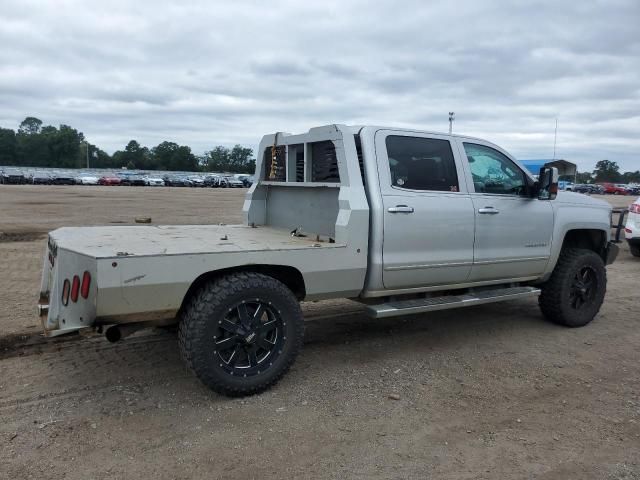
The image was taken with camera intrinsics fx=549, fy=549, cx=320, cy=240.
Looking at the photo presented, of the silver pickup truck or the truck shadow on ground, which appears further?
the truck shadow on ground

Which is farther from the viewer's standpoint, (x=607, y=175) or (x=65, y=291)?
(x=607, y=175)

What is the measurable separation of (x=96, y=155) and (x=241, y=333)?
138m

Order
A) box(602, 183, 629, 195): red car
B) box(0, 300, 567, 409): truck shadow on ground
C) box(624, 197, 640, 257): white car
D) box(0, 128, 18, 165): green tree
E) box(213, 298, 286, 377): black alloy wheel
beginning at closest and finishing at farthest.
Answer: box(213, 298, 286, 377): black alloy wheel < box(0, 300, 567, 409): truck shadow on ground < box(624, 197, 640, 257): white car < box(602, 183, 629, 195): red car < box(0, 128, 18, 165): green tree

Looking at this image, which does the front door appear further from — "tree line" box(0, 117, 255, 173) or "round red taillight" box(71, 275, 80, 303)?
"tree line" box(0, 117, 255, 173)

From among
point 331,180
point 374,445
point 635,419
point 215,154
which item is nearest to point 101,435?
point 374,445

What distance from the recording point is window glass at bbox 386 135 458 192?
484 cm

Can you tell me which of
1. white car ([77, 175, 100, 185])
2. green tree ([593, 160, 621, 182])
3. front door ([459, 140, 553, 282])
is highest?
green tree ([593, 160, 621, 182])

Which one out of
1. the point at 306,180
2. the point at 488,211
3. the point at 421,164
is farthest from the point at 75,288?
the point at 488,211

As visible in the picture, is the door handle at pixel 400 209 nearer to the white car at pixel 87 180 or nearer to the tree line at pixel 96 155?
the white car at pixel 87 180

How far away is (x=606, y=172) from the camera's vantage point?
120000 millimetres

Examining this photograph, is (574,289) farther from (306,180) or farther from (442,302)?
(306,180)

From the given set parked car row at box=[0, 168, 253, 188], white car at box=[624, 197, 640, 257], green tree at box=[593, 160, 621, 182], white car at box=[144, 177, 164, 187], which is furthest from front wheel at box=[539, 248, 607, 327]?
green tree at box=[593, 160, 621, 182]

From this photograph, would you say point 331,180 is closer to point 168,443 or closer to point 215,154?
point 168,443

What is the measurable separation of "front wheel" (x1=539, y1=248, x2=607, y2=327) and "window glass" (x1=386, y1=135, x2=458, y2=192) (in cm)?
187
